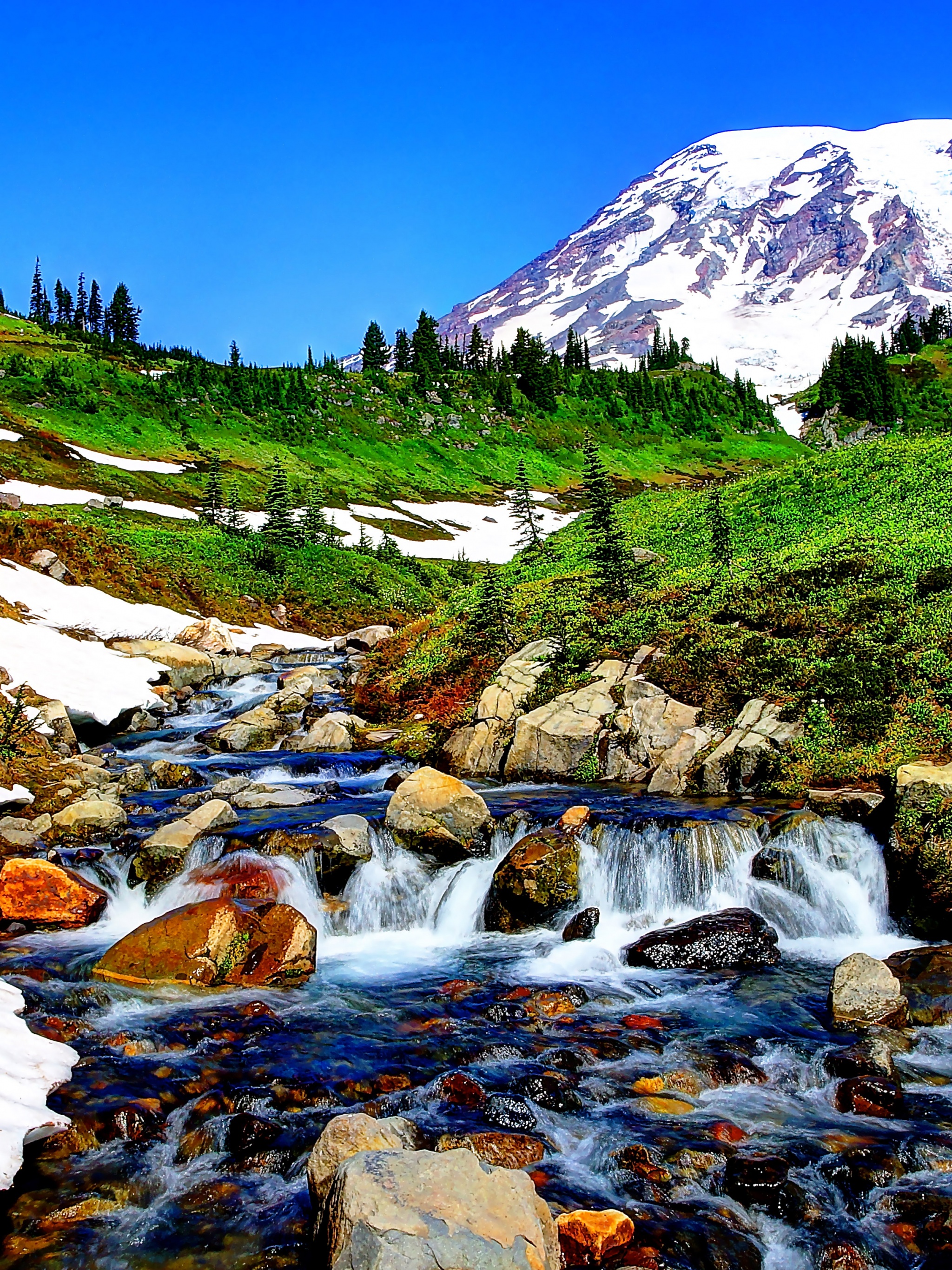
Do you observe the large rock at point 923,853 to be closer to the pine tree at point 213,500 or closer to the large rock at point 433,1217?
the large rock at point 433,1217

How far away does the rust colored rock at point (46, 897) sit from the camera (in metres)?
11.5

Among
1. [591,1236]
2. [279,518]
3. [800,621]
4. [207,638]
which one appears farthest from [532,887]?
[279,518]

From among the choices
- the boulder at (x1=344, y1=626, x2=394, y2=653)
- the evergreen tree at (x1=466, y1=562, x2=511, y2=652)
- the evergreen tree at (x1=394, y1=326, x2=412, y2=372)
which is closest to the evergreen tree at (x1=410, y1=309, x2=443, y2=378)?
the evergreen tree at (x1=394, y1=326, x2=412, y2=372)

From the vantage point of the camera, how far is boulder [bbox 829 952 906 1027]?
905 cm

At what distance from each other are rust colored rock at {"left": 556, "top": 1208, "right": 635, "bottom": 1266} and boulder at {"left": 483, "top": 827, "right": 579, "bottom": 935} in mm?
6381

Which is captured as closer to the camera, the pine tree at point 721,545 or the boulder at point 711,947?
the boulder at point 711,947

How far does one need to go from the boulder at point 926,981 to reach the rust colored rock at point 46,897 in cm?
1109

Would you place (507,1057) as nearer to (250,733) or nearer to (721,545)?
(250,733)

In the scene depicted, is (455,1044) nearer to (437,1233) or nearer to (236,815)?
(437,1233)

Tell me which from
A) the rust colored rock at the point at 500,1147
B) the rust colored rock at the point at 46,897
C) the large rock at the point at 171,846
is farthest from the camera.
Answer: the large rock at the point at 171,846

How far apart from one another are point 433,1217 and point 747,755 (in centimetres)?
1186

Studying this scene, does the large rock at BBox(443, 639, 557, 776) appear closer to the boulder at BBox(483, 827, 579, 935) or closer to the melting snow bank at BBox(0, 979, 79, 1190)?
the boulder at BBox(483, 827, 579, 935)

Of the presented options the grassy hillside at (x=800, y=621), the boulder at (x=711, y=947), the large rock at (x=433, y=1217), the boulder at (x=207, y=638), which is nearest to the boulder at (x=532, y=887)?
the boulder at (x=711, y=947)

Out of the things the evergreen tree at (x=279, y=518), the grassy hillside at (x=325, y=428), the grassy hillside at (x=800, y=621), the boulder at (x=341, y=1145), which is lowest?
the boulder at (x=341, y=1145)
